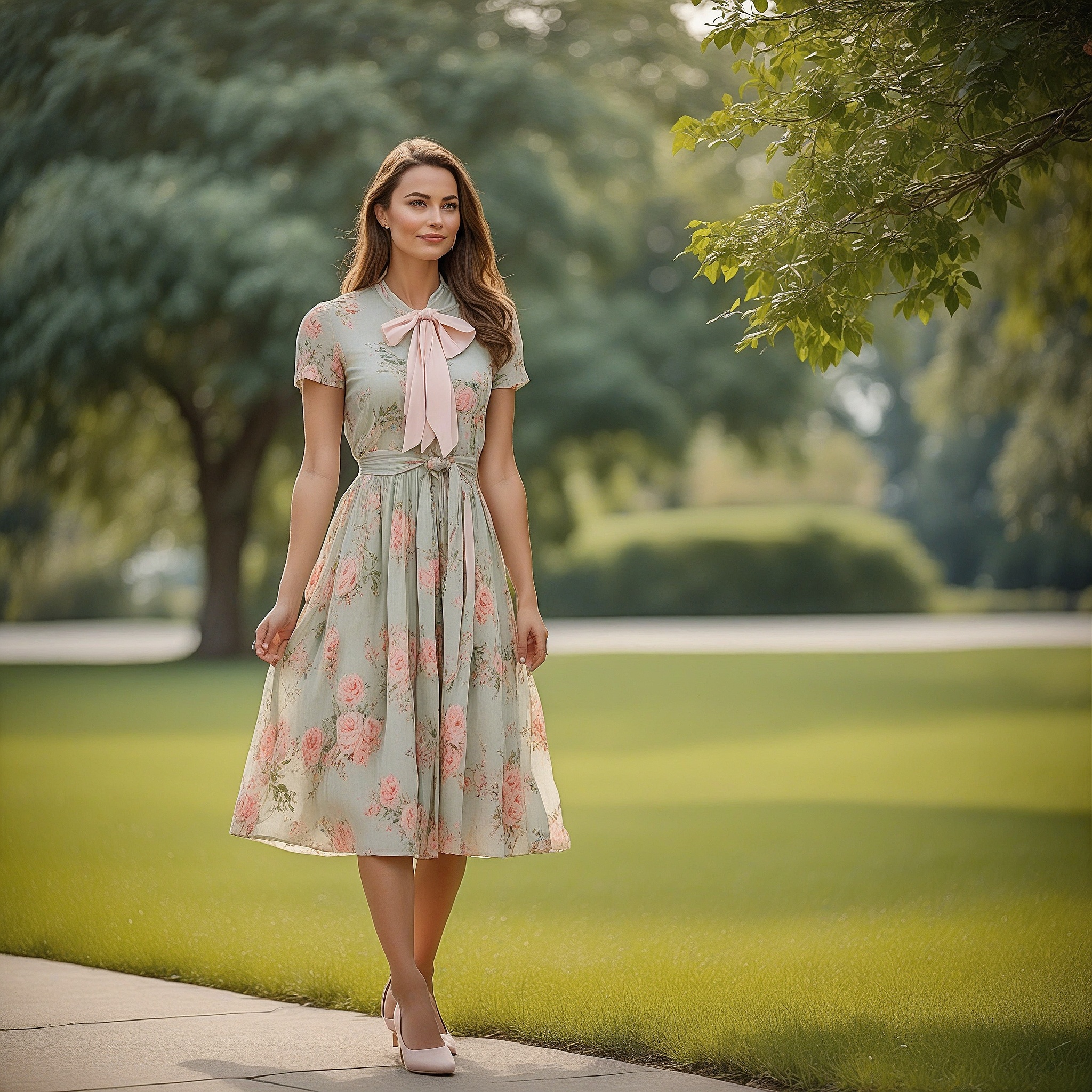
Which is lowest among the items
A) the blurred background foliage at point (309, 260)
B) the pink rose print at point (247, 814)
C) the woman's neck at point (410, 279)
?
the pink rose print at point (247, 814)

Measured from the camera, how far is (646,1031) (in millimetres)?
4094

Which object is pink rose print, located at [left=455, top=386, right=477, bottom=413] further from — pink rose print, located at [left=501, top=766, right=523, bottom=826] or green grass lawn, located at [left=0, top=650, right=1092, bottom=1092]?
green grass lawn, located at [left=0, top=650, right=1092, bottom=1092]

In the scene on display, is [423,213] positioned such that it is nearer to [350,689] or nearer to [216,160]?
[350,689]

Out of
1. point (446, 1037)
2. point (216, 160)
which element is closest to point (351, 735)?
point (446, 1037)

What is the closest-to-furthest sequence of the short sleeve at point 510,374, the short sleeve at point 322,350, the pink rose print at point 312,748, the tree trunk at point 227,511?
the pink rose print at point 312,748, the short sleeve at point 322,350, the short sleeve at point 510,374, the tree trunk at point 227,511

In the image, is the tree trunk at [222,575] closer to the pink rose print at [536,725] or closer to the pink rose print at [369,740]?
the pink rose print at [536,725]

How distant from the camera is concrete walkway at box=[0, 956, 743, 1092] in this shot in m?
3.64

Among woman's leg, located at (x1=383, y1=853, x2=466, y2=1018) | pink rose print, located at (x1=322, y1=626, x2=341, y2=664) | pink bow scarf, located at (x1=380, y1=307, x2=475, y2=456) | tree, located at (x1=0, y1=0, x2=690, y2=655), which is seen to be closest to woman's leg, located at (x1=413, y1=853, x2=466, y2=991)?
woman's leg, located at (x1=383, y1=853, x2=466, y2=1018)

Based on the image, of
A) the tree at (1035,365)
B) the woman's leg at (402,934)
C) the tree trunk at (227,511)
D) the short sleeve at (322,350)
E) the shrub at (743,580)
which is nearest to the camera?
the woman's leg at (402,934)

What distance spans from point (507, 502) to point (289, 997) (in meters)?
1.60

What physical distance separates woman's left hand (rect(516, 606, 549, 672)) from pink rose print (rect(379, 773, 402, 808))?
0.49m

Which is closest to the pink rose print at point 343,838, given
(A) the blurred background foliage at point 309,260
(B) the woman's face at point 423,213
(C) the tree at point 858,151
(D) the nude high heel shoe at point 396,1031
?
(D) the nude high heel shoe at point 396,1031

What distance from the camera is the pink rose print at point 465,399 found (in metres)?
4.14

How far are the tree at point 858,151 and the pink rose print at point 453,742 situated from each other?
1.34 metres
